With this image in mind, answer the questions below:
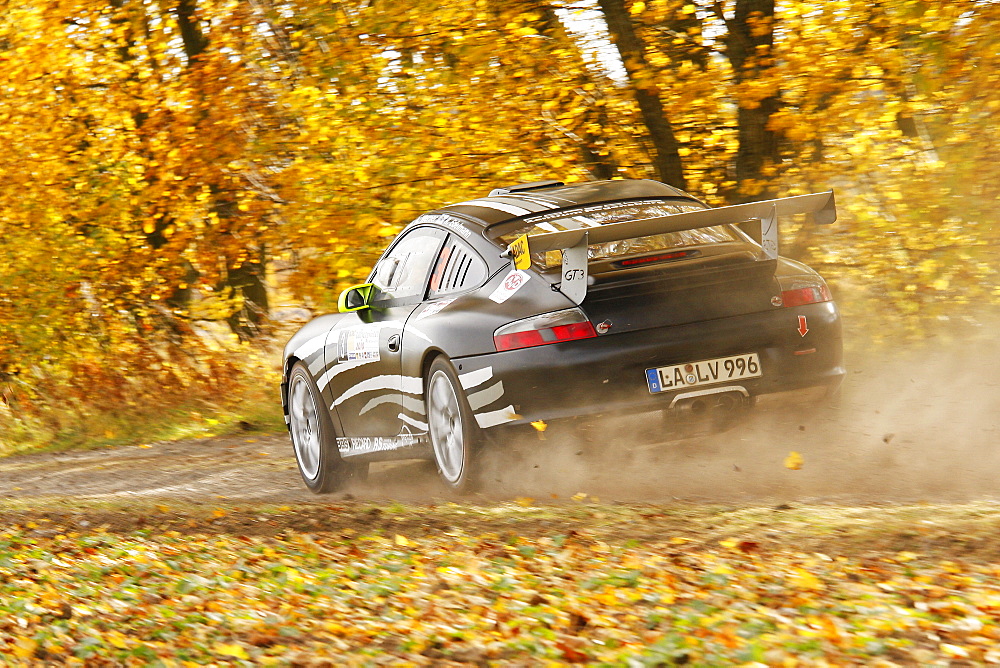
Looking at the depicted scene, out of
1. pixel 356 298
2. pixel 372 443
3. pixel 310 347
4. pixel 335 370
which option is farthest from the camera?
pixel 310 347

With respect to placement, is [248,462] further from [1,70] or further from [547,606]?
[1,70]

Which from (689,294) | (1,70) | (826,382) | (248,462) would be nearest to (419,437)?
(689,294)

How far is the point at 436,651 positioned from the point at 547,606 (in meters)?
0.54

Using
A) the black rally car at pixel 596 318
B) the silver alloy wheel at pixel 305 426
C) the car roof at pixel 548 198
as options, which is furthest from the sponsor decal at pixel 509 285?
the silver alloy wheel at pixel 305 426

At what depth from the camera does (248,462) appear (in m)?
11.2

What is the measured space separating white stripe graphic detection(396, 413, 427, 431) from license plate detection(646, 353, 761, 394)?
61.1 inches

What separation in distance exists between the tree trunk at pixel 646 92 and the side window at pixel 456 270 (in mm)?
5139

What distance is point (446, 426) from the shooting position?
697cm

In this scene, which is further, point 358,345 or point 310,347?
point 310,347

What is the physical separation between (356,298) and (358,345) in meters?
0.31

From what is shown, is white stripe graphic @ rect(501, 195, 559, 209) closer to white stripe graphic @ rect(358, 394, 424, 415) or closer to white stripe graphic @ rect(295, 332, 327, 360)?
white stripe graphic @ rect(358, 394, 424, 415)

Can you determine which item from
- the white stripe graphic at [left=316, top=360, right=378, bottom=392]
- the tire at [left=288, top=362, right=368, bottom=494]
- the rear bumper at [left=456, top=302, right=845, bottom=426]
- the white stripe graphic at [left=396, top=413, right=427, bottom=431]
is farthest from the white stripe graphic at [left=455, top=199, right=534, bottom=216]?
the tire at [left=288, top=362, right=368, bottom=494]

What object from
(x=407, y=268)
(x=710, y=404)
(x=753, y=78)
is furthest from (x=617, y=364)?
(x=753, y=78)

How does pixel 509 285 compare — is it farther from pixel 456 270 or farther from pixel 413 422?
pixel 413 422
